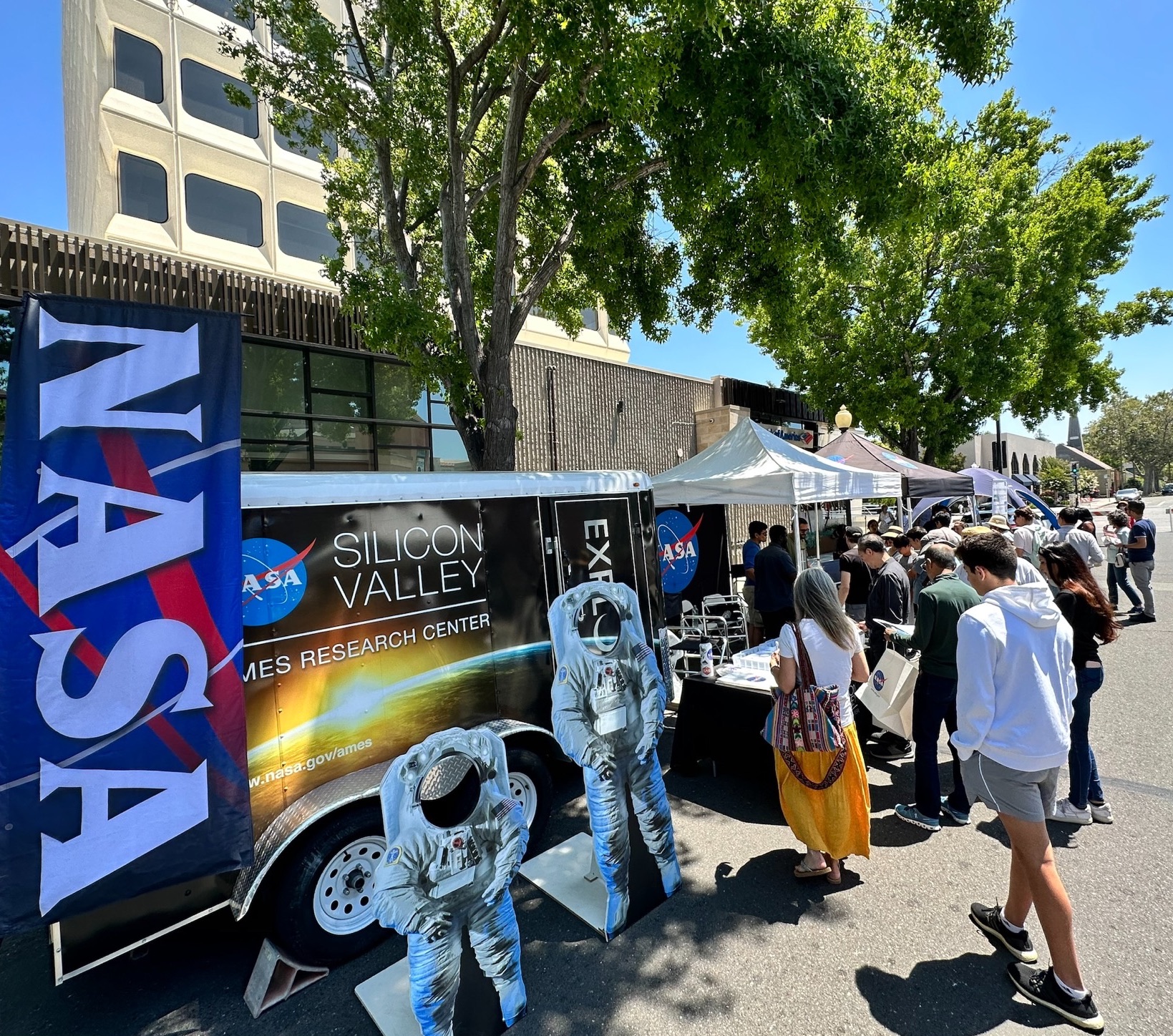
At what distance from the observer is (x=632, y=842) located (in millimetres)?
3461

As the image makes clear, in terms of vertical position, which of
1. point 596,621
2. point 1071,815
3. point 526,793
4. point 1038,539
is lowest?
point 1071,815

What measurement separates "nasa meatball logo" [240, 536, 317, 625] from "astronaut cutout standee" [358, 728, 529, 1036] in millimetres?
1171

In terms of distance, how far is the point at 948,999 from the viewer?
2764 mm

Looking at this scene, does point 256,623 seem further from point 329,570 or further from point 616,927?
point 616,927

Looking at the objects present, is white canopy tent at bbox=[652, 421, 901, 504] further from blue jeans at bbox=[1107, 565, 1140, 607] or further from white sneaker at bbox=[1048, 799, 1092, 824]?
white sneaker at bbox=[1048, 799, 1092, 824]

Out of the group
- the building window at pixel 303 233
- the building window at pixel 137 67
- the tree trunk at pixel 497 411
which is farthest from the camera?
the building window at pixel 303 233

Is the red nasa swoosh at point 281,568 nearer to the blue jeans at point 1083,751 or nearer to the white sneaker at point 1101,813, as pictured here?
the blue jeans at point 1083,751

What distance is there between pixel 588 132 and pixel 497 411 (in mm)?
3365

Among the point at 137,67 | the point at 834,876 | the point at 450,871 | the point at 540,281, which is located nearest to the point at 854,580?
the point at 834,876

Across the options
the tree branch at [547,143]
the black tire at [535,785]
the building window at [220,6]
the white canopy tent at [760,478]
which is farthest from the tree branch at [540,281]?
the building window at [220,6]

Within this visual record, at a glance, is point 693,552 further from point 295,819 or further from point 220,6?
point 220,6

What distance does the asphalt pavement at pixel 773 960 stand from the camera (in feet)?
8.96

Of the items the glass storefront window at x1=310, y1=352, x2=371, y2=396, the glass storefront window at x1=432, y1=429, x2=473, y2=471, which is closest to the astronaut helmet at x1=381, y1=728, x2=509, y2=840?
the glass storefront window at x1=310, y1=352, x2=371, y2=396

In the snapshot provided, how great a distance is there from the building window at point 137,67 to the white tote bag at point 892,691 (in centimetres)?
1682
